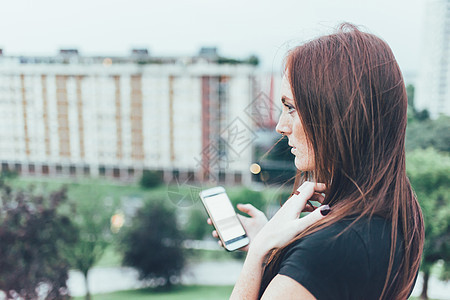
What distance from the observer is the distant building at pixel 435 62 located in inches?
85.6

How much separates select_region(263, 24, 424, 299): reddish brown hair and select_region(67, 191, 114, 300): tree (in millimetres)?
4359

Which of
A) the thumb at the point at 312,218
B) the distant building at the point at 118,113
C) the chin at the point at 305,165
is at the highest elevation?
the chin at the point at 305,165

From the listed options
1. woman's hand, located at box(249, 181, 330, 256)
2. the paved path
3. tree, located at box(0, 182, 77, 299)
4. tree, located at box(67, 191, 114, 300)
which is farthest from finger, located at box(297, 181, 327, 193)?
the paved path

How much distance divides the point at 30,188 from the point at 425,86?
314 cm

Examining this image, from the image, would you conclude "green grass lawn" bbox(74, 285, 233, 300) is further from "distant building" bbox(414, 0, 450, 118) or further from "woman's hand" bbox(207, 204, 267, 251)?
"woman's hand" bbox(207, 204, 267, 251)

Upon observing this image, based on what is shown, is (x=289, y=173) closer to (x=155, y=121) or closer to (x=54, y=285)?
(x=54, y=285)

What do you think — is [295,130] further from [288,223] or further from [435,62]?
[435,62]

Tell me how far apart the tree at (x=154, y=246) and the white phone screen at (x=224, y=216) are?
453 centimetres

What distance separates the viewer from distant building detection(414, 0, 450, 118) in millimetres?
2174

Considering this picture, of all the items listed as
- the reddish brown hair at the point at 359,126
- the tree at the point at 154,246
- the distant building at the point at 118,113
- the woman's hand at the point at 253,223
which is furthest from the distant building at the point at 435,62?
the tree at the point at 154,246

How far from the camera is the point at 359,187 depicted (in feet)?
1.03

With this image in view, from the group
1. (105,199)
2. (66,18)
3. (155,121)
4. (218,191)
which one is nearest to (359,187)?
(218,191)

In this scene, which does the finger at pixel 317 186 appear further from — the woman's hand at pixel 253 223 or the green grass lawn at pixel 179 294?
the green grass lawn at pixel 179 294

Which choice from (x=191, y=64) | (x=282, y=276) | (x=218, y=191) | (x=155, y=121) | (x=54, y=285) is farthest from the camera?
(x=155, y=121)
